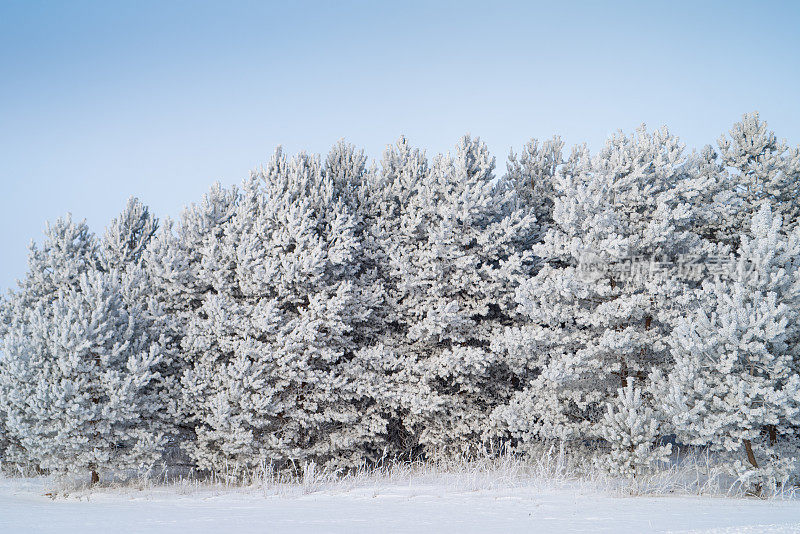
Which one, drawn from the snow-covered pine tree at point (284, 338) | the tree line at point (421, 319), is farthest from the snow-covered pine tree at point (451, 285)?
the snow-covered pine tree at point (284, 338)

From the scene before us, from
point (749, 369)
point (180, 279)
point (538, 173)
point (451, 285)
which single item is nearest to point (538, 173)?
point (538, 173)

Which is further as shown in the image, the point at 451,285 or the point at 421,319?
the point at 421,319

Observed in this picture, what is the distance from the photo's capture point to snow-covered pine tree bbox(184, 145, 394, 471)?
1300 cm

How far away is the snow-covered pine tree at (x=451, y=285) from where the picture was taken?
14047 millimetres

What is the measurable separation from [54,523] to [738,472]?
1158cm

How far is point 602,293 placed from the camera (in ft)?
42.6

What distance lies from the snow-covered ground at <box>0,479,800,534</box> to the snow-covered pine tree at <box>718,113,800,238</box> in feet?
28.7

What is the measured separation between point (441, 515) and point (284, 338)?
7477mm

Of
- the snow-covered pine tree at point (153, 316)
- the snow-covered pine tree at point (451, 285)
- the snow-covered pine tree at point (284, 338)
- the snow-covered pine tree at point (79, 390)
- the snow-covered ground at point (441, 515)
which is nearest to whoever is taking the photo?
the snow-covered ground at point (441, 515)

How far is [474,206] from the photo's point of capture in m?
14.6

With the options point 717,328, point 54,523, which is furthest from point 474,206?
point 54,523

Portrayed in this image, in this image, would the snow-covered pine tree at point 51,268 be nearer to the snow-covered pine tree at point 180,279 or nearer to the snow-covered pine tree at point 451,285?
the snow-covered pine tree at point 180,279

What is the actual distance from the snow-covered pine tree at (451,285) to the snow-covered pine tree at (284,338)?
101 centimetres

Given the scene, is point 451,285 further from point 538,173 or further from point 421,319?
point 538,173
